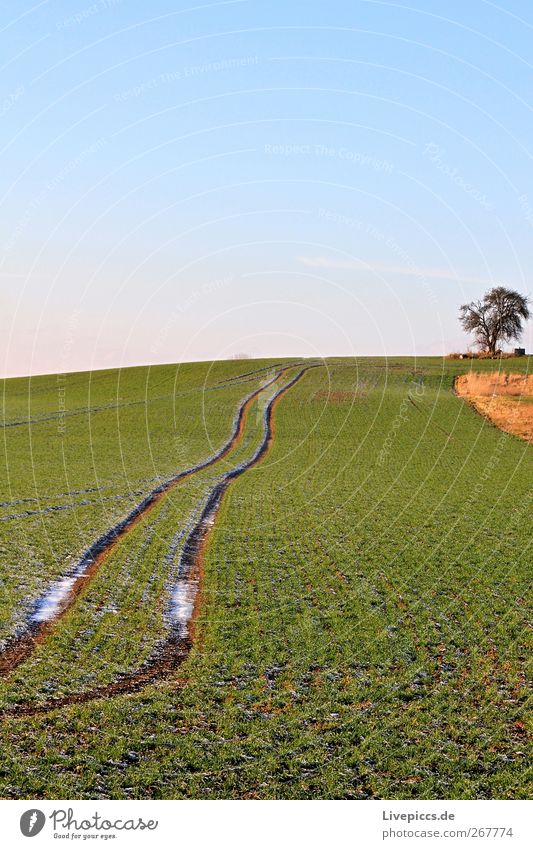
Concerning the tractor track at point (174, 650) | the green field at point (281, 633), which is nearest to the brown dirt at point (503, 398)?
the green field at point (281, 633)

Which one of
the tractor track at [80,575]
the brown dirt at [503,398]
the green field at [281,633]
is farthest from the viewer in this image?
the brown dirt at [503,398]

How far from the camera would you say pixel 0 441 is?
60.3 metres

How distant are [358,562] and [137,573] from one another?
7307 mm

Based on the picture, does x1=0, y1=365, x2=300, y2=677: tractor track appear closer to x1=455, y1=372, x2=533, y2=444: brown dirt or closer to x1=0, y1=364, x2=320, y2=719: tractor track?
x1=0, y1=364, x2=320, y2=719: tractor track

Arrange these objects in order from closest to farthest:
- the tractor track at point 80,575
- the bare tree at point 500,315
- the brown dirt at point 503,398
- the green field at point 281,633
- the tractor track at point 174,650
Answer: the green field at point 281,633
the tractor track at point 174,650
the tractor track at point 80,575
the brown dirt at point 503,398
the bare tree at point 500,315

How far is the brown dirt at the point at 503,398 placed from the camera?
64.0 metres

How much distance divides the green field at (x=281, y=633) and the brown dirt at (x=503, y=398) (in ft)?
53.0

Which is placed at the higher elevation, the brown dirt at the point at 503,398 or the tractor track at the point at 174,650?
the brown dirt at the point at 503,398

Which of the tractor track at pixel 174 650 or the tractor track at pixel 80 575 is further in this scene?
the tractor track at pixel 80 575

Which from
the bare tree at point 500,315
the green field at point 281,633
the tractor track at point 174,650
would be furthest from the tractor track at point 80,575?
the bare tree at point 500,315

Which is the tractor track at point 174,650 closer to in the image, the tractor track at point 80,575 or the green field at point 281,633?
the green field at point 281,633

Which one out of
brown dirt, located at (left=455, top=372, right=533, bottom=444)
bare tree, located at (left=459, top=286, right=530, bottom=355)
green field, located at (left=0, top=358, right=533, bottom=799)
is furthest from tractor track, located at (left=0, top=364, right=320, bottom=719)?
bare tree, located at (left=459, top=286, right=530, bottom=355)

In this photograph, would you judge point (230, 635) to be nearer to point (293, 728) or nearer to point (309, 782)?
point (293, 728)

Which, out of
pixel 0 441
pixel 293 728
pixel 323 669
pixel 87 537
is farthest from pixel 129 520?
pixel 0 441
